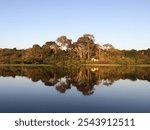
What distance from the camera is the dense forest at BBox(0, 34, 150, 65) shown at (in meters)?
21.5

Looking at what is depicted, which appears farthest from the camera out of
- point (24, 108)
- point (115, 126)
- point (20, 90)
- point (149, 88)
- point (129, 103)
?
point (149, 88)

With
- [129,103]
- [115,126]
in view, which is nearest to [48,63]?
[129,103]

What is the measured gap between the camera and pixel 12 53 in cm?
2241

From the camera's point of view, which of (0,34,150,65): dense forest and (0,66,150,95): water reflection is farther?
(0,34,150,65): dense forest

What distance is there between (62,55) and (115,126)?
19041mm

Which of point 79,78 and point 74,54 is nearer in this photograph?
point 79,78

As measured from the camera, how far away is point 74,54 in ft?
74.2

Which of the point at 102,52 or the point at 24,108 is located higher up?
the point at 102,52

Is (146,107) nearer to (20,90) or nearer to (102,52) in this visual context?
(20,90)

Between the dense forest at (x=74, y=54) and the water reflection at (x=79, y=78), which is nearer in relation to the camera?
the water reflection at (x=79, y=78)

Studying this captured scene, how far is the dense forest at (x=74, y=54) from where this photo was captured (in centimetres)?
2150

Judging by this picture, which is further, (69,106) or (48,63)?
(48,63)

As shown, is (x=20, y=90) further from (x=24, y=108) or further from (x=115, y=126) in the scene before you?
(x=115, y=126)

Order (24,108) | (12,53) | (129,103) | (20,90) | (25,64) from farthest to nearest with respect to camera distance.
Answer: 1. (12,53)
2. (25,64)
3. (20,90)
4. (129,103)
5. (24,108)
